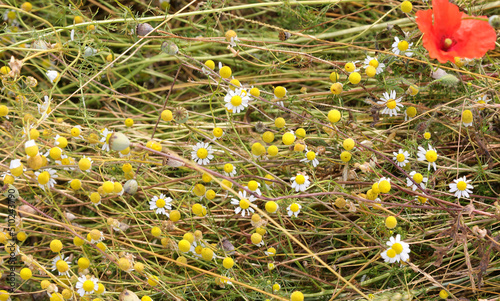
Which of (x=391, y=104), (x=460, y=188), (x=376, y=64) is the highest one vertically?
(x=376, y=64)

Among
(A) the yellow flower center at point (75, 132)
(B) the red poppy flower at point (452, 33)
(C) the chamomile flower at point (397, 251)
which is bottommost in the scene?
(C) the chamomile flower at point (397, 251)

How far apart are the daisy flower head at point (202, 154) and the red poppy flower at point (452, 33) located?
0.69 metres

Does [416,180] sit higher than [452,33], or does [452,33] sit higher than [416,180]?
[452,33]

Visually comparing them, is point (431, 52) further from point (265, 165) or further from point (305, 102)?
point (265, 165)

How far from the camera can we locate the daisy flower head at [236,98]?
117 cm

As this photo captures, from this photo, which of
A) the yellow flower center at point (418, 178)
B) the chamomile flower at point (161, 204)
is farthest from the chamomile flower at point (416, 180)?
the chamomile flower at point (161, 204)

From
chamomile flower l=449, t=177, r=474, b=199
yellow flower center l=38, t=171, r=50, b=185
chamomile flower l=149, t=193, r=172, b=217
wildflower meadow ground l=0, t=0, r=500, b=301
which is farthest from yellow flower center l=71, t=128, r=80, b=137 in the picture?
chamomile flower l=449, t=177, r=474, b=199

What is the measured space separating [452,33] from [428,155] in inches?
14.7

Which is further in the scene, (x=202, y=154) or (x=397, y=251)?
(x=202, y=154)

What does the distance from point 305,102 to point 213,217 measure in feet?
1.65

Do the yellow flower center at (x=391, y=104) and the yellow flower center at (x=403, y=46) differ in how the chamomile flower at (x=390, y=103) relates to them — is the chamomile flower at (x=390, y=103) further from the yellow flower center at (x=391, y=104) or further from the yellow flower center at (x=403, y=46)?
the yellow flower center at (x=403, y=46)

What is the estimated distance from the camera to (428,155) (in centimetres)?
122

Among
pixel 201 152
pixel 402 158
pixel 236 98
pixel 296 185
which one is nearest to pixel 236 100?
pixel 236 98

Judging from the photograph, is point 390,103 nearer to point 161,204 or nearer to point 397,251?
point 397,251
